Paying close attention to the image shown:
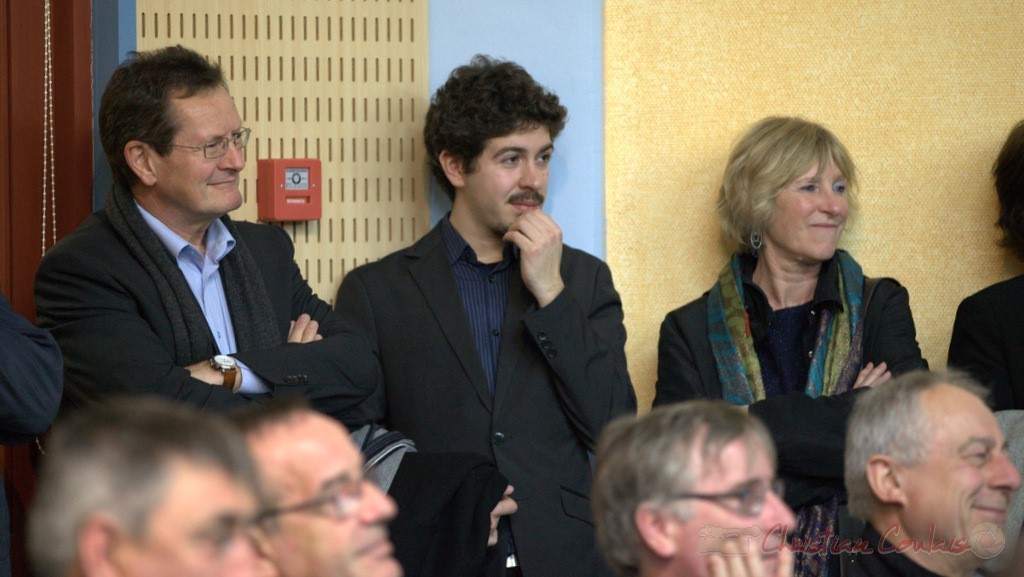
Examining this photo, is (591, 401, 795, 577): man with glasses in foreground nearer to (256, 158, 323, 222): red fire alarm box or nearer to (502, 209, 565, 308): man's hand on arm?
(502, 209, 565, 308): man's hand on arm

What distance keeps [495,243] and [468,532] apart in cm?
→ 94

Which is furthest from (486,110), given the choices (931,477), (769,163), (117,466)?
(117,466)

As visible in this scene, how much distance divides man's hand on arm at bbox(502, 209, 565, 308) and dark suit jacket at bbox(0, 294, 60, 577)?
1.32 m

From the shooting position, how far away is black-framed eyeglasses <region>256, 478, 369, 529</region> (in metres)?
1.74

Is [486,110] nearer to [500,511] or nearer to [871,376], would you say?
[500,511]

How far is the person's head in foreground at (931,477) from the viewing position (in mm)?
2545

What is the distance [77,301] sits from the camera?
9.55ft

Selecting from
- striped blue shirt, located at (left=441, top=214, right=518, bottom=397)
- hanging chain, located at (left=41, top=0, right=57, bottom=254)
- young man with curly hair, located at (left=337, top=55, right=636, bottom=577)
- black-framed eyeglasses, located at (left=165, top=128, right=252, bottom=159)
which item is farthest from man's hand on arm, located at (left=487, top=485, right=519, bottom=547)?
hanging chain, located at (left=41, top=0, right=57, bottom=254)

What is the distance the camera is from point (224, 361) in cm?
295

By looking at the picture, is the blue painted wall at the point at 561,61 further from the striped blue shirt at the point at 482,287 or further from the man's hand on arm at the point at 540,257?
the man's hand on arm at the point at 540,257

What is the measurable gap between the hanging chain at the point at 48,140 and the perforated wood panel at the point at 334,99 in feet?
1.04

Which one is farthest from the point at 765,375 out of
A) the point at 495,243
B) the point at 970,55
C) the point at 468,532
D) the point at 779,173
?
the point at 970,55

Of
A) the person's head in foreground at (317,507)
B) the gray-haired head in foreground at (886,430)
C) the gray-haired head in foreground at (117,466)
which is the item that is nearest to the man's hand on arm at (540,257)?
the gray-haired head in foreground at (886,430)

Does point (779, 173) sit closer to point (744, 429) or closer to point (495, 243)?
point (495, 243)
